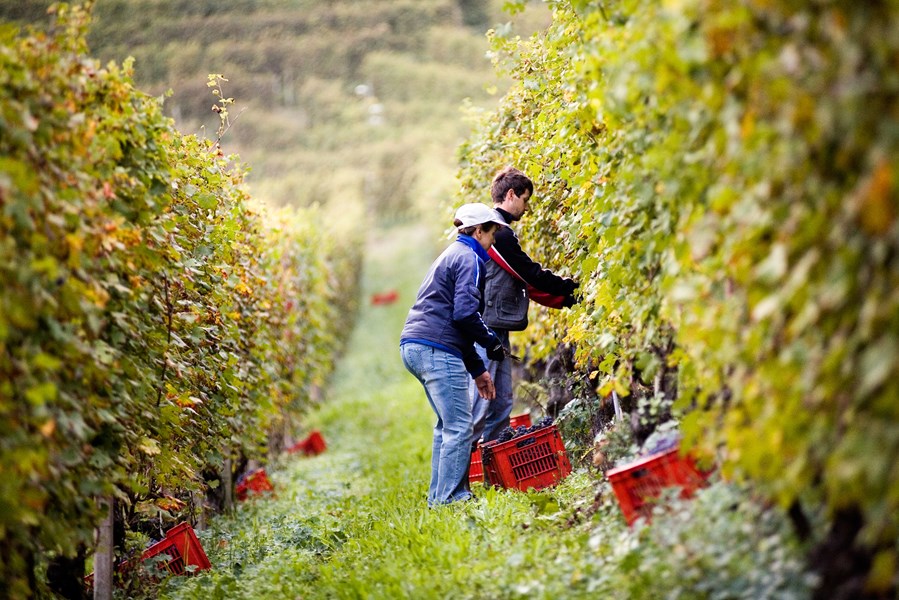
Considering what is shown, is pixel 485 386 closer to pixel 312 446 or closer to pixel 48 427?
→ pixel 48 427

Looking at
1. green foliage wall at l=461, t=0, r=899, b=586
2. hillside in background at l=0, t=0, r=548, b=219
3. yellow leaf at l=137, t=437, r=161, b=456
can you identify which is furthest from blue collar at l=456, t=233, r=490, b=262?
hillside in background at l=0, t=0, r=548, b=219

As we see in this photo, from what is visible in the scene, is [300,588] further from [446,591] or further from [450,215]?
[450,215]

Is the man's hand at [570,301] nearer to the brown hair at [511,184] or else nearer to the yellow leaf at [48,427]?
the brown hair at [511,184]

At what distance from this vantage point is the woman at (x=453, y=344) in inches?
233

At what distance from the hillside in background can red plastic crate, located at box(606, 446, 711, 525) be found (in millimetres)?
40689

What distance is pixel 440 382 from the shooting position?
5.92 m

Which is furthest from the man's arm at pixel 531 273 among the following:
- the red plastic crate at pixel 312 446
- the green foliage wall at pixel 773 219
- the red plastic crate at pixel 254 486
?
the red plastic crate at pixel 312 446

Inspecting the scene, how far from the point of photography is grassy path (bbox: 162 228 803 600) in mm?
3324

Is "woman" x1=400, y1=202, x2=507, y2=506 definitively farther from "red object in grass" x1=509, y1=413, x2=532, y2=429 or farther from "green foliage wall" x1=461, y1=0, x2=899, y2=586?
"green foliage wall" x1=461, y1=0, x2=899, y2=586

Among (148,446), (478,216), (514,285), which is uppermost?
(478,216)

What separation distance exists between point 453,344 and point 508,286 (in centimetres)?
→ 65

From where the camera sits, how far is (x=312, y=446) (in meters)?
12.3

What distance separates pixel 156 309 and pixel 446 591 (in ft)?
7.45

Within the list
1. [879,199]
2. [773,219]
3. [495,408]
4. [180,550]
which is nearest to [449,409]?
[495,408]
